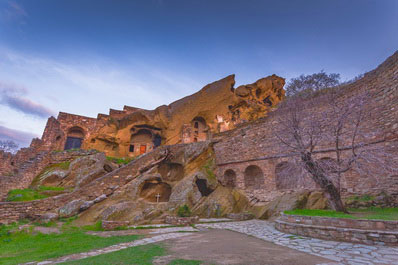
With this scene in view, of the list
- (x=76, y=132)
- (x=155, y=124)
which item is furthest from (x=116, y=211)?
(x=76, y=132)

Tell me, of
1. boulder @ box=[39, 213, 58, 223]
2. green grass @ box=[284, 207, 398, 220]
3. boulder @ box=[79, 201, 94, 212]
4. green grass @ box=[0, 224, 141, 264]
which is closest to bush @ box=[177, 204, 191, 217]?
green grass @ box=[0, 224, 141, 264]

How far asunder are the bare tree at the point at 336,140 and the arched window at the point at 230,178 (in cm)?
507

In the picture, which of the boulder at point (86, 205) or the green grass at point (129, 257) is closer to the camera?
the green grass at point (129, 257)

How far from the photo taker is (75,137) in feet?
81.7

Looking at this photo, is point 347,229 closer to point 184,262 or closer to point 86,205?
point 184,262

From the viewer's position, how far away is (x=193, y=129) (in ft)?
89.6

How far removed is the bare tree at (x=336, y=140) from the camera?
7453mm

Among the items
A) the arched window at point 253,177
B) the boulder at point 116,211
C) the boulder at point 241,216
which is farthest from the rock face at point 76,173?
the arched window at point 253,177

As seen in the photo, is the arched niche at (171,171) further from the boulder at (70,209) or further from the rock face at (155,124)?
the rock face at (155,124)

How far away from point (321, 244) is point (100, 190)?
36.7 feet

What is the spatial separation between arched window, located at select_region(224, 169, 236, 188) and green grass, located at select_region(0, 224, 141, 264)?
9783 mm

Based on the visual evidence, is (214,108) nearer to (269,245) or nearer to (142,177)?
(142,177)

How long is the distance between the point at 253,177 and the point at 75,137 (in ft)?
77.6

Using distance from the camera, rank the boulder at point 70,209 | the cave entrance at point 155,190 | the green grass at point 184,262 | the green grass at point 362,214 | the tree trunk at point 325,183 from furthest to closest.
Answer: the cave entrance at point 155,190, the boulder at point 70,209, the tree trunk at point 325,183, the green grass at point 362,214, the green grass at point 184,262
